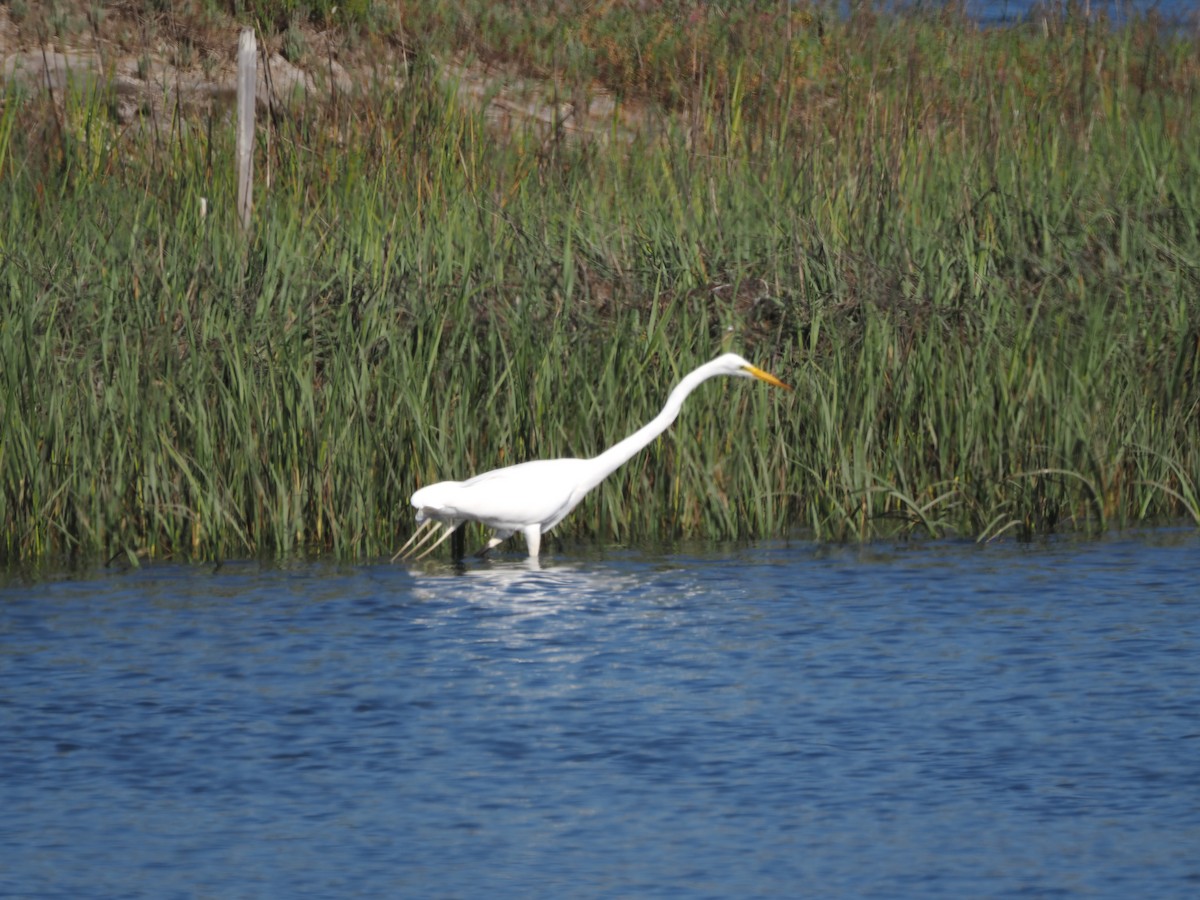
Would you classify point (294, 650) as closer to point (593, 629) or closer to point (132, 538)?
point (593, 629)

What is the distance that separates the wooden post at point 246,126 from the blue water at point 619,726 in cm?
291

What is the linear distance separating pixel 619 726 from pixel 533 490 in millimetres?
2039

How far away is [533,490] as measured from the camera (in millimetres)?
8125

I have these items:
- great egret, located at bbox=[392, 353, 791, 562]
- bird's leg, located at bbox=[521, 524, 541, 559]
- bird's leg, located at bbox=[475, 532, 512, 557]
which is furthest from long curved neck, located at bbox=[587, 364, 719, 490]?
bird's leg, located at bbox=[475, 532, 512, 557]

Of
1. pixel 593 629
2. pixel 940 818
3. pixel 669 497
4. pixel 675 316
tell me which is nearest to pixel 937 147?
pixel 675 316

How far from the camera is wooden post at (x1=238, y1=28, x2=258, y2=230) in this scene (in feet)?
35.5

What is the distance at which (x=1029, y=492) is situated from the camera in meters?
8.87

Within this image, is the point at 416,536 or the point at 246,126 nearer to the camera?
the point at 416,536

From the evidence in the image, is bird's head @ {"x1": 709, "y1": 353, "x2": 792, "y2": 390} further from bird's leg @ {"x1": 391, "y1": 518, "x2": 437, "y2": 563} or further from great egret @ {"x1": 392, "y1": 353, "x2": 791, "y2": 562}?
bird's leg @ {"x1": 391, "y1": 518, "x2": 437, "y2": 563}

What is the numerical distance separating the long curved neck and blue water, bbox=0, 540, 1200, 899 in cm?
41

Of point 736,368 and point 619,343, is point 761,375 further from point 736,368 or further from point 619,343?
point 619,343

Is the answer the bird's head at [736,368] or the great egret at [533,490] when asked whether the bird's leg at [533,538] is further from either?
the bird's head at [736,368]

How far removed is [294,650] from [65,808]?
1704 mm

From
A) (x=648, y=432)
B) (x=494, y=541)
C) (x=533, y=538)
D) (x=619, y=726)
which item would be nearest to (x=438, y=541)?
Result: (x=494, y=541)
